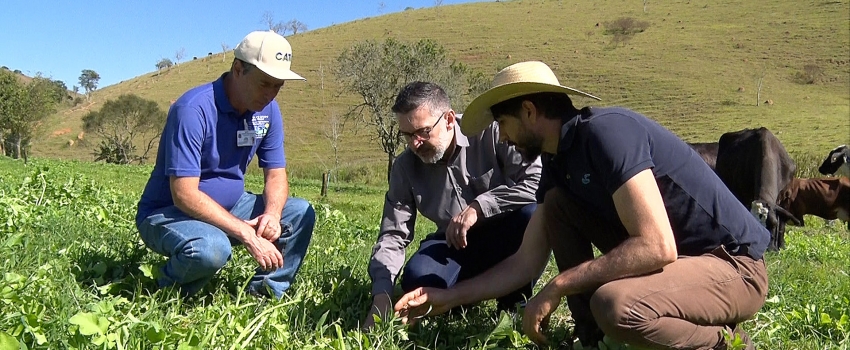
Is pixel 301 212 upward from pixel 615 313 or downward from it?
upward

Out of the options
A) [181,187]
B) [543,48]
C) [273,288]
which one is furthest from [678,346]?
[543,48]

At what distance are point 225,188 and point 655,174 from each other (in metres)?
2.21

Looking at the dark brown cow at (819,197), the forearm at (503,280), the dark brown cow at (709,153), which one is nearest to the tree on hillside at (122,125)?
the dark brown cow at (709,153)

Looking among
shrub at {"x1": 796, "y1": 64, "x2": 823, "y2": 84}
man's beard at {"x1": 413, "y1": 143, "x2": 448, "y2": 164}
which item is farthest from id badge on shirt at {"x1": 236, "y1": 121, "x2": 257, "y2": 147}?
shrub at {"x1": 796, "y1": 64, "x2": 823, "y2": 84}

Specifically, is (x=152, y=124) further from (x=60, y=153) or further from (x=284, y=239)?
(x=284, y=239)

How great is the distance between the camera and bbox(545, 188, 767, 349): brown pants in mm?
2793

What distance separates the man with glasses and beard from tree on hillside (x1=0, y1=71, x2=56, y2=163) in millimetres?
39953

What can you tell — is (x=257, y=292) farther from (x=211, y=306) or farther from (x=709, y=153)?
(x=709, y=153)

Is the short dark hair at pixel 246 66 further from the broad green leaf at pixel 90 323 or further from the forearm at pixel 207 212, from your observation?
the broad green leaf at pixel 90 323

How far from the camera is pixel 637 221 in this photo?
8.77 ft

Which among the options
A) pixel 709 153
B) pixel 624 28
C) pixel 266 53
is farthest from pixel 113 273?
pixel 624 28

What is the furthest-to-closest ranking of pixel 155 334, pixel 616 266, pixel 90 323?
pixel 616 266 → pixel 155 334 → pixel 90 323

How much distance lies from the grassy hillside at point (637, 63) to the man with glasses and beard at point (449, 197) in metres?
27.9

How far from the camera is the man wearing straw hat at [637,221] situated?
2715mm
